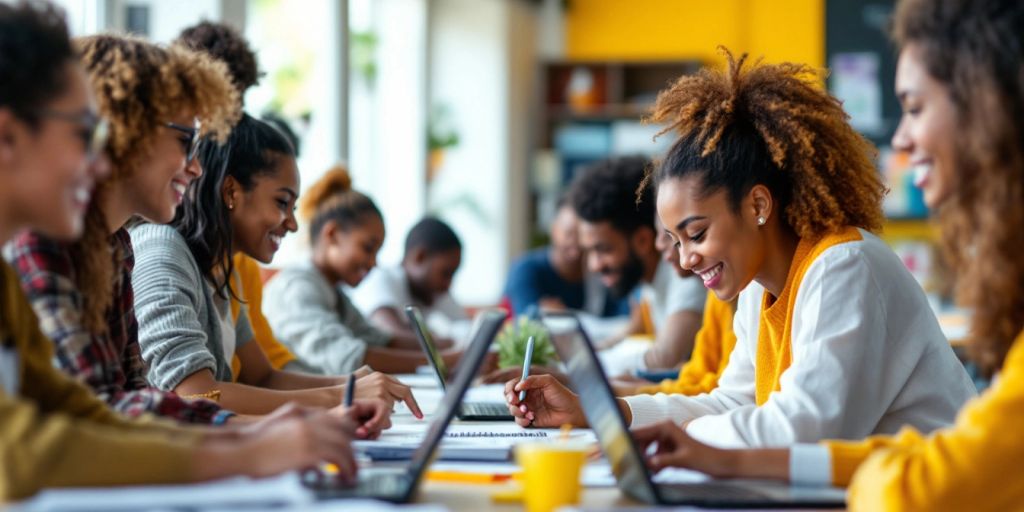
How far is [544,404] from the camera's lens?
7.20 ft

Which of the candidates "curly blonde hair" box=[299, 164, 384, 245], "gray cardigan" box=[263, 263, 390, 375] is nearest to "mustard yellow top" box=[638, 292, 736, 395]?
"gray cardigan" box=[263, 263, 390, 375]

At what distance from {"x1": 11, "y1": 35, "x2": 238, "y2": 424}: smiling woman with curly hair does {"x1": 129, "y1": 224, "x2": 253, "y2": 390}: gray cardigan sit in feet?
1.05

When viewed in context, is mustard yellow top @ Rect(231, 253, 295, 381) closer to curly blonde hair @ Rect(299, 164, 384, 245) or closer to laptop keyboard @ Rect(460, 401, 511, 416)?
laptop keyboard @ Rect(460, 401, 511, 416)

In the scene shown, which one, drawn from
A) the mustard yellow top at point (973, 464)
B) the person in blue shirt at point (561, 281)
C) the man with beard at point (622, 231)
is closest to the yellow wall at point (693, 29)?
the person in blue shirt at point (561, 281)

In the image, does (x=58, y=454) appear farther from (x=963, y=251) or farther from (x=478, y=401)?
(x=478, y=401)

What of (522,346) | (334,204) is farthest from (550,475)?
(334,204)

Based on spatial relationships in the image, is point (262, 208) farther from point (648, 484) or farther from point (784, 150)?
point (648, 484)

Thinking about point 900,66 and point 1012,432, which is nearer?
point 1012,432

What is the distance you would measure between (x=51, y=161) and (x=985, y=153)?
3.30 ft

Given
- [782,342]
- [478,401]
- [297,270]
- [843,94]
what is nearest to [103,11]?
[297,270]

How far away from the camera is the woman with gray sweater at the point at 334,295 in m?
3.57

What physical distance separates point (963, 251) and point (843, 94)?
24.0 ft

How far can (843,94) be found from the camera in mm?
8453

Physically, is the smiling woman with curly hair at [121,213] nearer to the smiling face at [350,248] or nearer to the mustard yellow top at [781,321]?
the mustard yellow top at [781,321]
